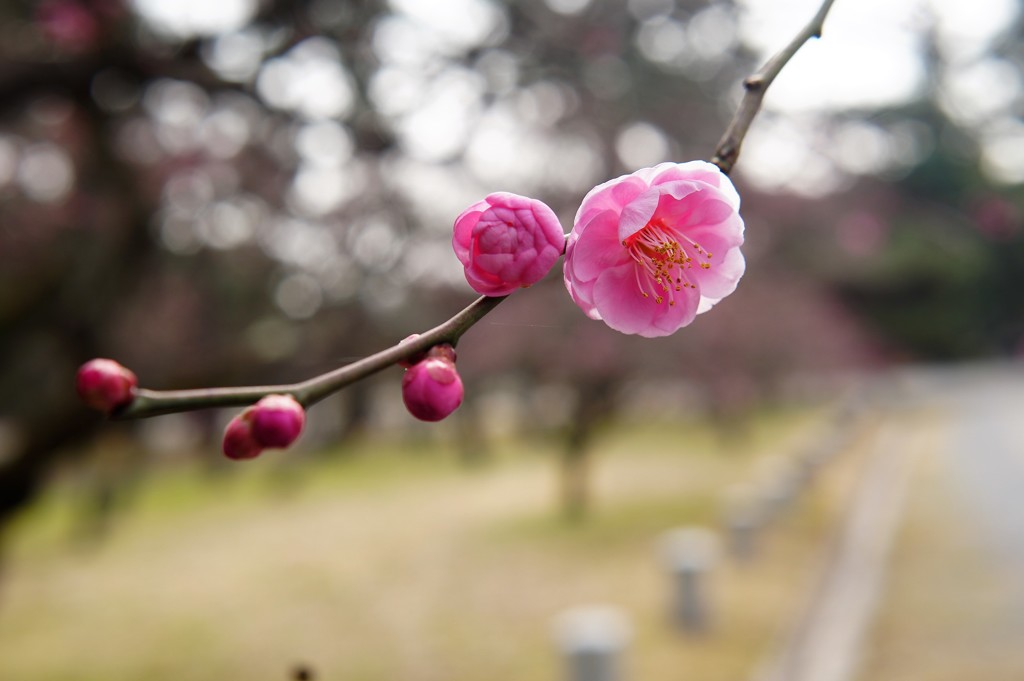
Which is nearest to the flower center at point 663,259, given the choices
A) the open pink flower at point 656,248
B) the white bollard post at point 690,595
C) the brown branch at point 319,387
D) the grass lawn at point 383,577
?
the open pink flower at point 656,248

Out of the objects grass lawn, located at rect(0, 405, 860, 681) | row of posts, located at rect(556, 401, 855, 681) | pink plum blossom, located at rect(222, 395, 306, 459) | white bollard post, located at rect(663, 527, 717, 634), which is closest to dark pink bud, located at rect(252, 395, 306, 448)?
pink plum blossom, located at rect(222, 395, 306, 459)

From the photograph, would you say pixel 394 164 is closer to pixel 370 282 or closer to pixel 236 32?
pixel 370 282

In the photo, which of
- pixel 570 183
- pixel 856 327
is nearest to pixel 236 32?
pixel 570 183

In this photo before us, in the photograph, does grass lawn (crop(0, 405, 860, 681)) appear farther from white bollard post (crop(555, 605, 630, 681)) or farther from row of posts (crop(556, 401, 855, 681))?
white bollard post (crop(555, 605, 630, 681))

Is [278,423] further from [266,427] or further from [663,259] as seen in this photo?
[663,259]

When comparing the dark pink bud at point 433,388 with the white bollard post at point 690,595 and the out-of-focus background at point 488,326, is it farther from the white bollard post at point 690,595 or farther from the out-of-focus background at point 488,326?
the white bollard post at point 690,595

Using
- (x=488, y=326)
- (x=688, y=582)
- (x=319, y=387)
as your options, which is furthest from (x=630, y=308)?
(x=688, y=582)
